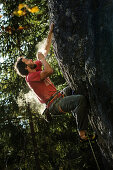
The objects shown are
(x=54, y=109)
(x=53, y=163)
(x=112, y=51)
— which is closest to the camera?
(x=112, y=51)

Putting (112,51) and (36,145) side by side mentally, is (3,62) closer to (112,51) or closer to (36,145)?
(36,145)

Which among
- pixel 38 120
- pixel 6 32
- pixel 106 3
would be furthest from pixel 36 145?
pixel 106 3

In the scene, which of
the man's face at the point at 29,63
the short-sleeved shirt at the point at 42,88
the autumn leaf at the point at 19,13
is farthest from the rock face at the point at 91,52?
the autumn leaf at the point at 19,13

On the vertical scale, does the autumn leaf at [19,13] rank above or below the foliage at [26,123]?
above

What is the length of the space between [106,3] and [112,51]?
2.39 ft

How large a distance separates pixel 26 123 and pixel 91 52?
403 centimetres

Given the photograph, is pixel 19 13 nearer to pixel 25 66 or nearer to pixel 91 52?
pixel 25 66

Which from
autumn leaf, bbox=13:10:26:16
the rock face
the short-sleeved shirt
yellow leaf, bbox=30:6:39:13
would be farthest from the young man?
autumn leaf, bbox=13:10:26:16

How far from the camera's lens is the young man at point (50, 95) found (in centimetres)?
315

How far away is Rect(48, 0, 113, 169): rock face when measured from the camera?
2711 millimetres

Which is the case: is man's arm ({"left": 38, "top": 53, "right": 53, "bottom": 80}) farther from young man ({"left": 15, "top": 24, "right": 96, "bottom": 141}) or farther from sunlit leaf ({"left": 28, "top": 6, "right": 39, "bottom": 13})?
sunlit leaf ({"left": 28, "top": 6, "right": 39, "bottom": 13})

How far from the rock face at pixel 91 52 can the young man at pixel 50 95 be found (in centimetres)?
19

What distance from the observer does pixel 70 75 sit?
3.38 metres

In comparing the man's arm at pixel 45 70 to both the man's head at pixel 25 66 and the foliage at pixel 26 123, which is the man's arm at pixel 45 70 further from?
the foliage at pixel 26 123
